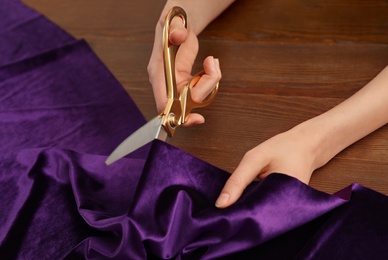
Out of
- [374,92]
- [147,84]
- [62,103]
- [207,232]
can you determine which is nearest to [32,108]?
[62,103]

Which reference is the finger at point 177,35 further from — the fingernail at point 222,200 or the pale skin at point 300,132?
the fingernail at point 222,200

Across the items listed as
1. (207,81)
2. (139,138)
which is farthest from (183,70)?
(139,138)

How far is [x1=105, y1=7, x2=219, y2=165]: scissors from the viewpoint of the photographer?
561mm

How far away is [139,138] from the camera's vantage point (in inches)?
22.4

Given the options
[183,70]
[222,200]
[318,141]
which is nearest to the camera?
[222,200]

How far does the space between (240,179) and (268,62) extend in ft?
1.11

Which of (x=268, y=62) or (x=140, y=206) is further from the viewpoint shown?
(x=268, y=62)

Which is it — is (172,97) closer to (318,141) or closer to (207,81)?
(207,81)

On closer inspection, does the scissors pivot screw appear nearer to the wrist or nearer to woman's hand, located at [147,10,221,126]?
woman's hand, located at [147,10,221,126]

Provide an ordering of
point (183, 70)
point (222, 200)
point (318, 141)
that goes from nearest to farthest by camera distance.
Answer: point (222, 200)
point (318, 141)
point (183, 70)

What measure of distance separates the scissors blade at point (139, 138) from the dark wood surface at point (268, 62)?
0.57 feet

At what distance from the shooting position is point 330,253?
0.55 m

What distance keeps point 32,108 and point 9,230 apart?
0.97 ft

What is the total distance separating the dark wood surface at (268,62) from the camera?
0.73m
